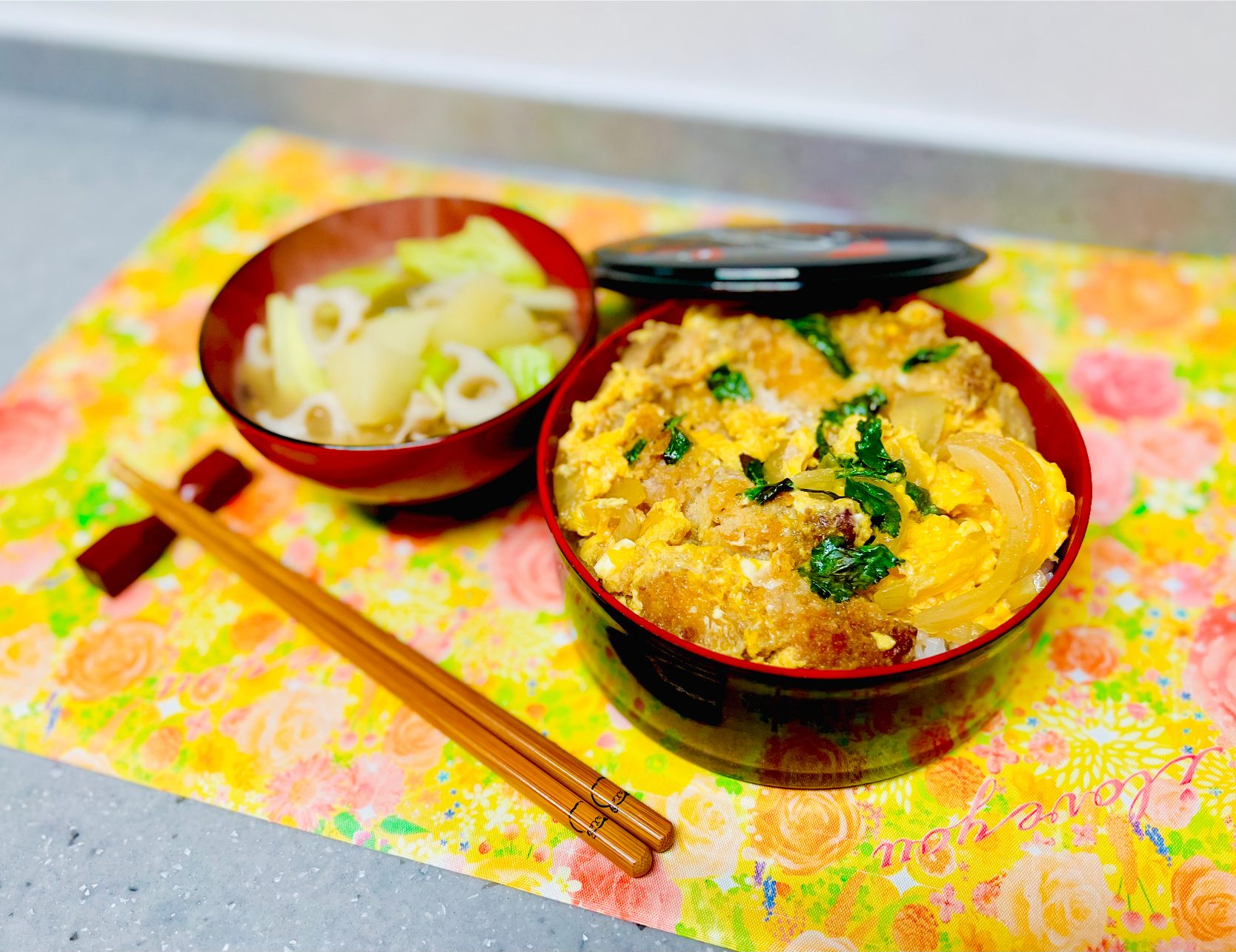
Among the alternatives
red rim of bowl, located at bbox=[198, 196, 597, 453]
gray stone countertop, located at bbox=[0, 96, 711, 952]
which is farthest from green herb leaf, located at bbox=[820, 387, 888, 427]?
gray stone countertop, located at bbox=[0, 96, 711, 952]

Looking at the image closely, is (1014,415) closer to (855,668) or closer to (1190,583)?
(1190,583)

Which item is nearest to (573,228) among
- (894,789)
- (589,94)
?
(589,94)

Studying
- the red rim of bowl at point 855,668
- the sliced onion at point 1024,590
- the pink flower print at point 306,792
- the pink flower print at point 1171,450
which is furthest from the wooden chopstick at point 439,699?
the pink flower print at point 1171,450

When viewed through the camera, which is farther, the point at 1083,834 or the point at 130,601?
the point at 130,601

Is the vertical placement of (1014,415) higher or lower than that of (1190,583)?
higher

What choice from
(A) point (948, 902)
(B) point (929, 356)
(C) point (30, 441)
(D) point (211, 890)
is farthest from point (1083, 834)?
(C) point (30, 441)

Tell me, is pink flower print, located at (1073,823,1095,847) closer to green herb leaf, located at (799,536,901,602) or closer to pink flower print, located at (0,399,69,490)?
green herb leaf, located at (799,536,901,602)
